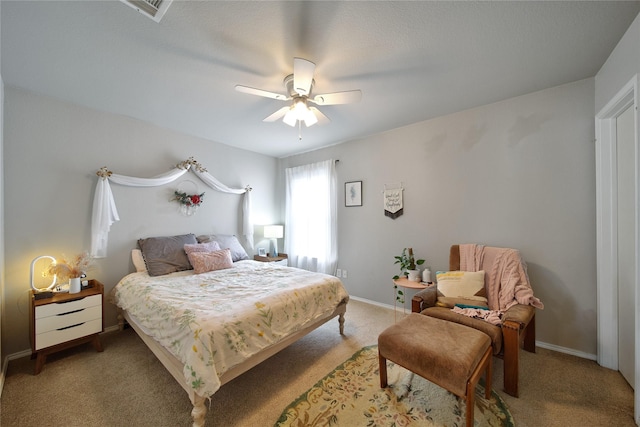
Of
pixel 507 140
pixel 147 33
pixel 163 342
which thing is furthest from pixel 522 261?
pixel 147 33

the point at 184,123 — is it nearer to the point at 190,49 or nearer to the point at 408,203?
the point at 190,49

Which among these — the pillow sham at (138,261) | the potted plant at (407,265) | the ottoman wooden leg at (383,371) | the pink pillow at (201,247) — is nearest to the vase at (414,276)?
the potted plant at (407,265)

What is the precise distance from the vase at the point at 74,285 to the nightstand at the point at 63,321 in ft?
0.15

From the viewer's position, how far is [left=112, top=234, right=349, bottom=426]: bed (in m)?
1.46

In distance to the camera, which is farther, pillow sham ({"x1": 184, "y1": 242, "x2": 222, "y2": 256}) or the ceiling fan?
pillow sham ({"x1": 184, "y1": 242, "x2": 222, "y2": 256})

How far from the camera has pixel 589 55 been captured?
1868 millimetres

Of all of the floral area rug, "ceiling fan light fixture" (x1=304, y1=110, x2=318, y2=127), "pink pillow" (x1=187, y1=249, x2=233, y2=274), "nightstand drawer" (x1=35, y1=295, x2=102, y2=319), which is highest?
"ceiling fan light fixture" (x1=304, y1=110, x2=318, y2=127)

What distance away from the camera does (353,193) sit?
3791 mm

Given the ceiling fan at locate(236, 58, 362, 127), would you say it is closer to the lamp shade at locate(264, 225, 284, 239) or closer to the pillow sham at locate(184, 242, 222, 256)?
the pillow sham at locate(184, 242, 222, 256)

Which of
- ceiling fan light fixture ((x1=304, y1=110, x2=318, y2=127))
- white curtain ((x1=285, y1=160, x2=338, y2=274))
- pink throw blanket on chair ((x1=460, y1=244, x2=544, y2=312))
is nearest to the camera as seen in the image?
pink throw blanket on chair ((x1=460, y1=244, x2=544, y2=312))

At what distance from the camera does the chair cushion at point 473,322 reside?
69.5 inches

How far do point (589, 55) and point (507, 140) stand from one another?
0.83 metres

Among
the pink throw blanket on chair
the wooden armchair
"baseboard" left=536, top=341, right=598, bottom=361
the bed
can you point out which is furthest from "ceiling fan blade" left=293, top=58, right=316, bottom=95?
"baseboard" left=536, top=341, right=598, bottom=361

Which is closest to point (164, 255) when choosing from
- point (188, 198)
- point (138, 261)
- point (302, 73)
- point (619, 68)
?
point (138, 261)
